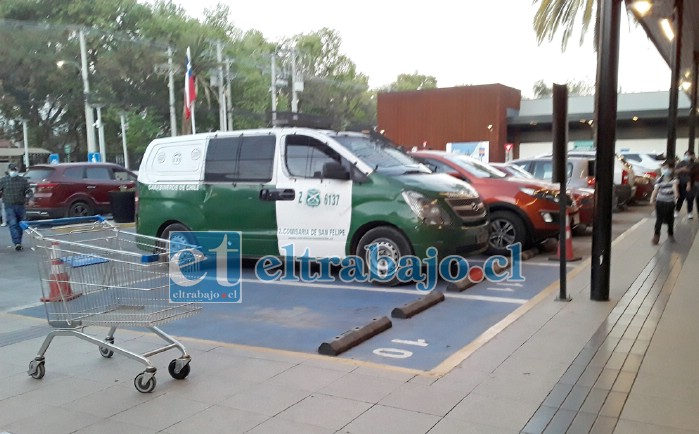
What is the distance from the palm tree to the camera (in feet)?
63.2

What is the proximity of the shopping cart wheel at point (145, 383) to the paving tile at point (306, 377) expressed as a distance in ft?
2.88

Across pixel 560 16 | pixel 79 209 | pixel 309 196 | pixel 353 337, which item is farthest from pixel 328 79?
pixel 353 337

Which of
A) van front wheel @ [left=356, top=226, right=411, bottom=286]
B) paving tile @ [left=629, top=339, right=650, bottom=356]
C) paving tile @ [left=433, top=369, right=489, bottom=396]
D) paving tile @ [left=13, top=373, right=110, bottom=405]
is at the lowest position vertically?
paving tile @ [left=13, top=373, right=110, bottom=405]

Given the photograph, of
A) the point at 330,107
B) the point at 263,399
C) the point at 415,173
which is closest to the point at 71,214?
the point at 415,173

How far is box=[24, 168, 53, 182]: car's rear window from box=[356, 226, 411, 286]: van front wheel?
12.0m

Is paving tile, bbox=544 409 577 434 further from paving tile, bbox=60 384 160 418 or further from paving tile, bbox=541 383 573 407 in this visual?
paving tile, bbox=60 384 160 418

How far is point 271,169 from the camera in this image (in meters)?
8.56

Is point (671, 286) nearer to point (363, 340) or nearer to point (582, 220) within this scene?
point (582, 220)

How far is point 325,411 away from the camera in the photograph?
406cm

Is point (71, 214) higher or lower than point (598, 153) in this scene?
lower

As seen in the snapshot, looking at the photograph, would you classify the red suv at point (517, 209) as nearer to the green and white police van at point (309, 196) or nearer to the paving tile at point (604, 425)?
the green and white police van at point (309, 196)

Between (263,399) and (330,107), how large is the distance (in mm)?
55864

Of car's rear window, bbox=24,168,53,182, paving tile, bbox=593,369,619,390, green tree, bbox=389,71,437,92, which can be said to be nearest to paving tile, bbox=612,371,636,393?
paving tile, bbox=593,369,619,390

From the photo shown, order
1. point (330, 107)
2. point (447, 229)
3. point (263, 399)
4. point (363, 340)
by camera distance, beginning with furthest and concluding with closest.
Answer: point (330, 107), point (447, 229), point (363, 340), point (263, 399)
